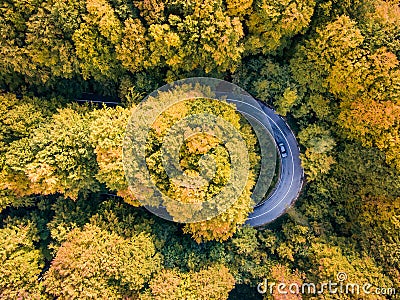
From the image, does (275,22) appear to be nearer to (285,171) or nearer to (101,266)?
(285,171)

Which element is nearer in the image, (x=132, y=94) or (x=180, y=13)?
(x=180, y=13)

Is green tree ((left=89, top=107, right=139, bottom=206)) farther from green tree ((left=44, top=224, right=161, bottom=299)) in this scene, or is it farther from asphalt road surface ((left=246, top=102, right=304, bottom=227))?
asphalt road surface ((left=246, top=102, right=304, bottom=227))

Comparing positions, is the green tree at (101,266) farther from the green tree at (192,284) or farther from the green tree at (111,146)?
the green tree at (111,146)

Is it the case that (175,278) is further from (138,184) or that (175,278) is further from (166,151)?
(166,151)

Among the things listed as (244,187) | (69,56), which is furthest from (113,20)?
(244,187)

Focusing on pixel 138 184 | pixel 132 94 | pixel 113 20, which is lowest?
pixel 138 184

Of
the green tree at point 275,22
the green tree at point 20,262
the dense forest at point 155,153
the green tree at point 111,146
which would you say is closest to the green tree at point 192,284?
the dense forest at point 155,153

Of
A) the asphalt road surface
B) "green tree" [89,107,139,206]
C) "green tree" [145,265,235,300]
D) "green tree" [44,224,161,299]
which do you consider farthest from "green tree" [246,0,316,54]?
"green tree" [145,265,235,300]
